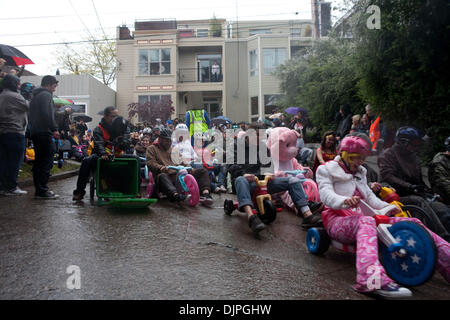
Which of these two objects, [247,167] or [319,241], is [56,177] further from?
[319,241]

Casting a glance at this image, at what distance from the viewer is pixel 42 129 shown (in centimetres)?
661

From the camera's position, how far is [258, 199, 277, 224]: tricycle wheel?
18.7 ft

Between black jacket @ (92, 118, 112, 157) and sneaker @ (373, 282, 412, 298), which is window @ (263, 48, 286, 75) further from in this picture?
sneaker @ (373, 282, 412, 298)

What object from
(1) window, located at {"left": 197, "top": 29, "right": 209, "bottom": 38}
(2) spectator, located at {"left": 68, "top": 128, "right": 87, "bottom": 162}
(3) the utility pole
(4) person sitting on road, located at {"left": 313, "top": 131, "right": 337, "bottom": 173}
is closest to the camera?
(4) person sitting on road, located at {"left": 313, "top": 131, "right": 337, "bottom": 173}

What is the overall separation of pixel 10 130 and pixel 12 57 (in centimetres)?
443

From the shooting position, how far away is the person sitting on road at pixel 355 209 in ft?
11.4

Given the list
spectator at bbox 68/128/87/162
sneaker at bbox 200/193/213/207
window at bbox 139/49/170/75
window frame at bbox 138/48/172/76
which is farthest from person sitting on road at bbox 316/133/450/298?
window at bbox 139/49/170/75

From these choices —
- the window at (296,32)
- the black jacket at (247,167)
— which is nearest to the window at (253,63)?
the window at (296,32)

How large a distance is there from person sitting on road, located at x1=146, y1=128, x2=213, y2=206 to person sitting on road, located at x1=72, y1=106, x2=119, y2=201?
2.65 ft

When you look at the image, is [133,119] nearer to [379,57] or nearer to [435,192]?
[379,57]

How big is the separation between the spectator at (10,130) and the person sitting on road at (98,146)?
3.79ft

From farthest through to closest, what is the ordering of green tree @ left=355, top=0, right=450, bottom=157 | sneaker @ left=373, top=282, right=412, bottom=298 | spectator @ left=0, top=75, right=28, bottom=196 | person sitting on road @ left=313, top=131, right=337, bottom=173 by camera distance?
green tree @ left=355, top=0, right=450, bottom=157, person sitting on road @ left=313, top=131, right=337, bottom=173, spectator @ left=0, top=75, right=28, bottom=196, sneaker @ left=373, top=282, right=412, bottom=298

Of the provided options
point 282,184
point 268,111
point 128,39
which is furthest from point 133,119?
point 282,184
